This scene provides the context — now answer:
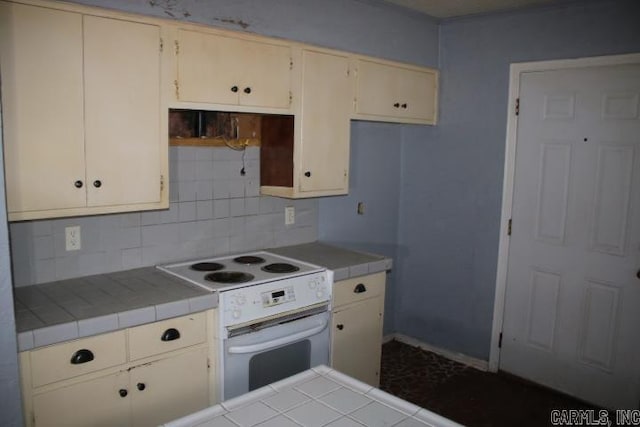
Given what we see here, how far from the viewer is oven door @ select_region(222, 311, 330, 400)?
100 inches

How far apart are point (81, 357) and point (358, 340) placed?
1.62 meters

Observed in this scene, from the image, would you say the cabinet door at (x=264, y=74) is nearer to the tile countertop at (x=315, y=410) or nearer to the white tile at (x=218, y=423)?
the tile countertop at (x=315, y=410)

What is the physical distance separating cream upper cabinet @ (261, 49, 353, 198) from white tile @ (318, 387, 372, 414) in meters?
1.72

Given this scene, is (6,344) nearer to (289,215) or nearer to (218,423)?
(218,423)

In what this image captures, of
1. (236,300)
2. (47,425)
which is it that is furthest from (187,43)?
(47,425)

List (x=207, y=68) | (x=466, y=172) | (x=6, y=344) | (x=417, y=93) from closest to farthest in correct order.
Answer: (x=6, y=344)
(x=207, y=68)
(x=417, y=93)
(x=466, y=172)

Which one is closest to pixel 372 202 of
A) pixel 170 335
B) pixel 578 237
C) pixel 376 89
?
Answer: pixel 376 89

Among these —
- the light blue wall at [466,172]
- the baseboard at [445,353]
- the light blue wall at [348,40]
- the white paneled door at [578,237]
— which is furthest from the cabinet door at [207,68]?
the baseboard at [445,353]

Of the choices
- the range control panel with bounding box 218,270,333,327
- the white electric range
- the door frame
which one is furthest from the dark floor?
the range control panel with bounding box 218,270,333,327

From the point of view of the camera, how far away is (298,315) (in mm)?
2793

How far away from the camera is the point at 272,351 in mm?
2688

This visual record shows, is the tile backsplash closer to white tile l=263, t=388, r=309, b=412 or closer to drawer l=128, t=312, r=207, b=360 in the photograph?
drawer l=128, t=312, r=207, b=360

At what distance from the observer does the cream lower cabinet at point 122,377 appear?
2.02m

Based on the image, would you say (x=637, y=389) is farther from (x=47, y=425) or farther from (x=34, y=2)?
(x=34, y=2)
